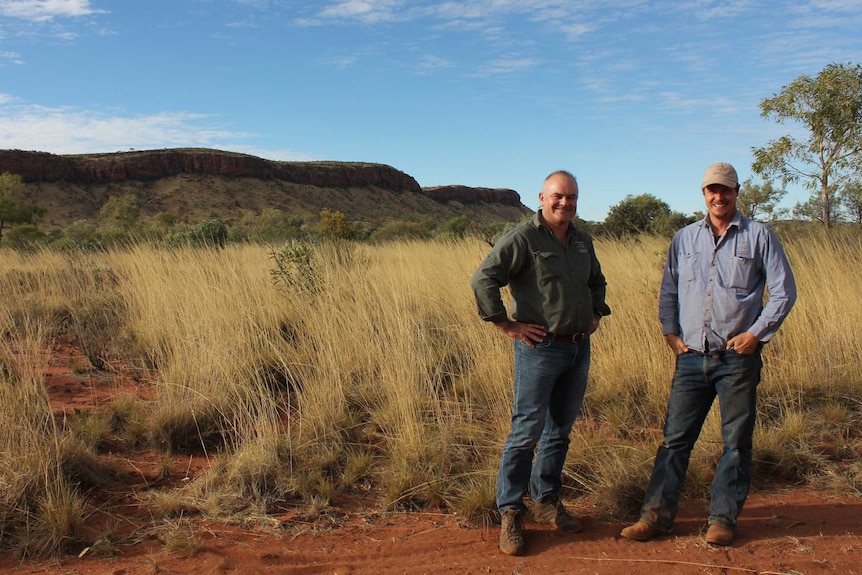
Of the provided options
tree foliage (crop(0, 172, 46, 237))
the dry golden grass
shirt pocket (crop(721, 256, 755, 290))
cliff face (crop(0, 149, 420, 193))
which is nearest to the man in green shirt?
the dry golden grass

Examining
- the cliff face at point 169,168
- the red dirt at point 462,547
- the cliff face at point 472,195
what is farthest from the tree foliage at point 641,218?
the cliff face at point 472,195

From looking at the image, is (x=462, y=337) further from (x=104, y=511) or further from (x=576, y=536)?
(x=104, y=511)

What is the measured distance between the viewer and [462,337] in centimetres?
594

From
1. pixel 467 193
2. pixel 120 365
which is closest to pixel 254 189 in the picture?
pixel 467 193

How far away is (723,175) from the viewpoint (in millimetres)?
3051

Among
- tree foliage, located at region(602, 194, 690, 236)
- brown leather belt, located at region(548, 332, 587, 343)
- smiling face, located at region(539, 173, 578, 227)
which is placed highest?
tree foliage, located at region(602, 194, 690, 236)

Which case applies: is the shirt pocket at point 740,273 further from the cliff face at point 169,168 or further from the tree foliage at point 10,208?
the cliff face at point 169,168

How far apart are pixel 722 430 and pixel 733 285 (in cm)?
79

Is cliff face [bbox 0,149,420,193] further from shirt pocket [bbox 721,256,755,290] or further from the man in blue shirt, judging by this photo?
shirt pocket [bbox 721,256,755,290]

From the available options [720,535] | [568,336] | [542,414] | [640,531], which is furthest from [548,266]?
[720,535]

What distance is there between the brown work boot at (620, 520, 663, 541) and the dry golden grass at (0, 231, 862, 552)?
367 mm

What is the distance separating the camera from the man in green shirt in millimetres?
3059

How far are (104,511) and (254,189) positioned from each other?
66.5 metres

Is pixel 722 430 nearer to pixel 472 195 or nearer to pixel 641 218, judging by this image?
pixel 641 218
